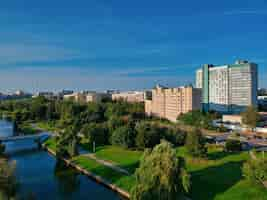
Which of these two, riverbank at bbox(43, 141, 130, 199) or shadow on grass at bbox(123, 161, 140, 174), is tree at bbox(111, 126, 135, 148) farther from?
shadow on grass at bbox(123, 161, 140, 174)

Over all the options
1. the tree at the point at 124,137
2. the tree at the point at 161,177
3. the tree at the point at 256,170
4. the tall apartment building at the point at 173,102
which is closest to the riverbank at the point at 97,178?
the tree at the point at 161,177

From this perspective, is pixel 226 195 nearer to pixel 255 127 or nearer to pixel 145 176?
pixel 145 176

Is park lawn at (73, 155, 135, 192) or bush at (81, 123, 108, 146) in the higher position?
bush at (81, 123, 108, 146)

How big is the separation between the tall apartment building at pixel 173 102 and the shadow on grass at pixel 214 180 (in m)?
35.8

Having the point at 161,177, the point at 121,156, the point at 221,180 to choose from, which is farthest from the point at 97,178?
the point at 221,180

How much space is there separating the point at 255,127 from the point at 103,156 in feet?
106

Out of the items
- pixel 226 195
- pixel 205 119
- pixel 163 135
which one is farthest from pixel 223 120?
pixel 226 195

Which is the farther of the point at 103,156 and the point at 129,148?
the point at 129,148

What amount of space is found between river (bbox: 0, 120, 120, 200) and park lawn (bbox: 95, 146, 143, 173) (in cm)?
359

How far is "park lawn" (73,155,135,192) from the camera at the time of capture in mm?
19141

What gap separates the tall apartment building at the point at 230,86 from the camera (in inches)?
2605

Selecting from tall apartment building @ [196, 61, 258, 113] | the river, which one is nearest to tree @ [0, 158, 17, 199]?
the river

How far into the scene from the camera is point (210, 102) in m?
77.4

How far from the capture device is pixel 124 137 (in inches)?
1207
